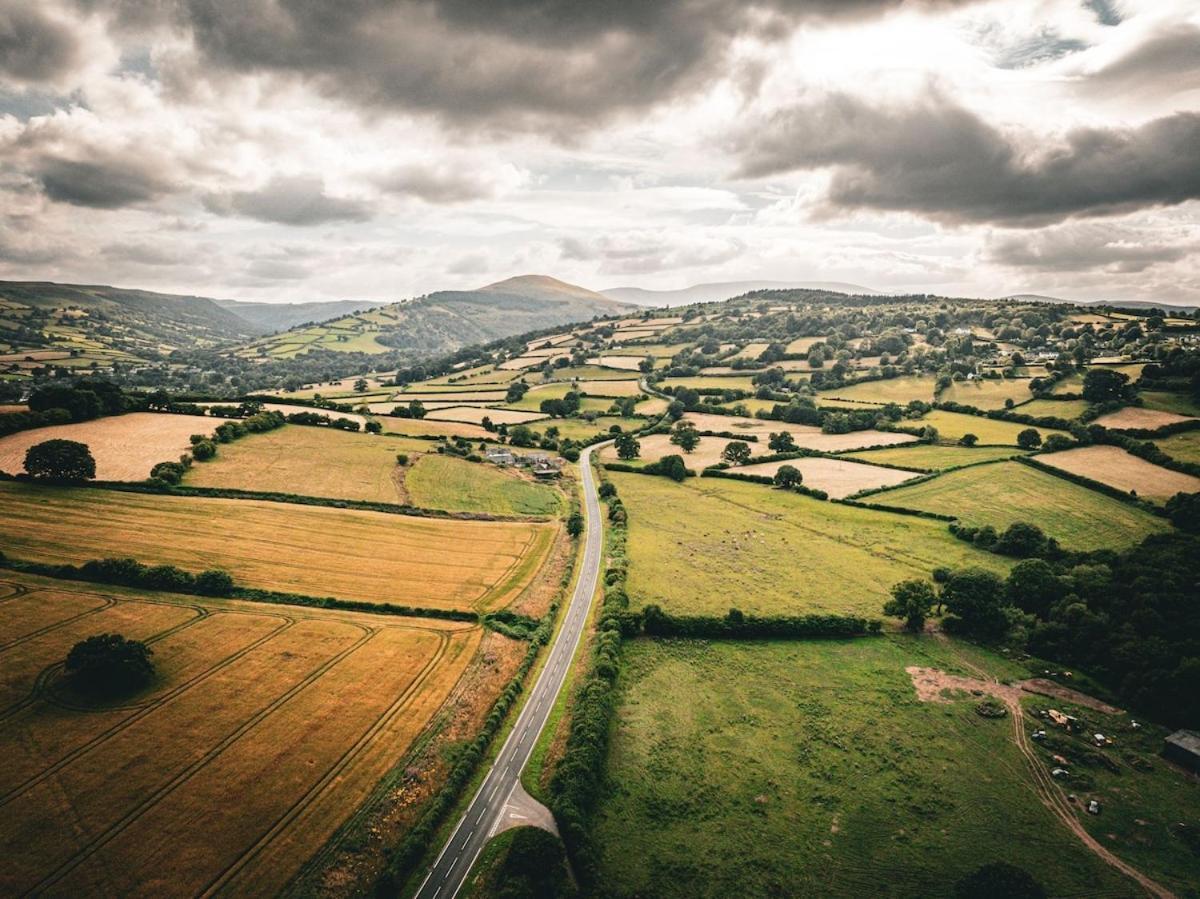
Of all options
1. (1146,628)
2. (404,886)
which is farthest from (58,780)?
(1146,628)

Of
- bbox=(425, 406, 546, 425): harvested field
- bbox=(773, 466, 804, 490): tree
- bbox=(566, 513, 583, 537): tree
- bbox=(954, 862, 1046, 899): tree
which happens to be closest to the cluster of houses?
bbox=(566, 513, 583, 537): tree

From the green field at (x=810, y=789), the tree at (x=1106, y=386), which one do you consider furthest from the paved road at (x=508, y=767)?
the tree at (x=1106, y=386)

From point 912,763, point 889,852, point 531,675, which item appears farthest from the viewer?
point 531,675

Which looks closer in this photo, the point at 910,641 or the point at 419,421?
the point at 910,641

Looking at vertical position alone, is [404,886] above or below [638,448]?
below

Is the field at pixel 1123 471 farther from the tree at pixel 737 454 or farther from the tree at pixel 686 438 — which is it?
the tree at pixel 686 438

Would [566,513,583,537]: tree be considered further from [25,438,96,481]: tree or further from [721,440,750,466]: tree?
[25,438,96,481]: tree

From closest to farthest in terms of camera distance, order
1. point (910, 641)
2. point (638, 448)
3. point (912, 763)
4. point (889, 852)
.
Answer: point (889, 852) < point (912, 763) < point (910, 641) < point (638, 448)

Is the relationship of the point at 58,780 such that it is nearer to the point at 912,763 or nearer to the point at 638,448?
the point at 912,763
